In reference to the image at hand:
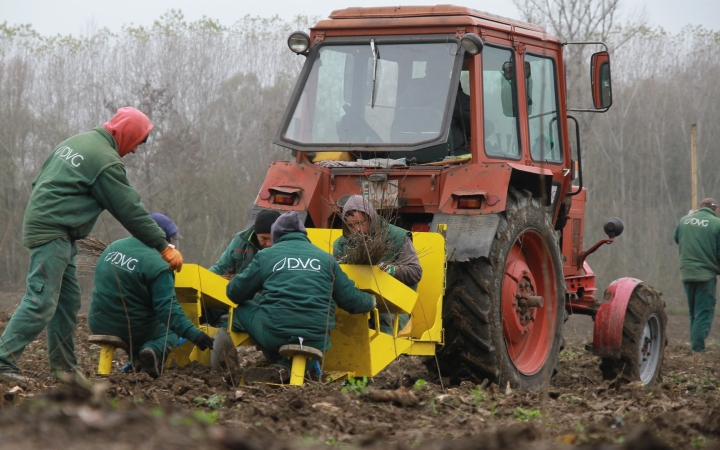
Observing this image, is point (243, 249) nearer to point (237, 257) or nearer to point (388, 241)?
point (237, 257)

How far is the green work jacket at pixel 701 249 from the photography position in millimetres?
10938

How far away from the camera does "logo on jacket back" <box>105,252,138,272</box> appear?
5.64 m

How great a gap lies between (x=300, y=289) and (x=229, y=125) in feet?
63.1

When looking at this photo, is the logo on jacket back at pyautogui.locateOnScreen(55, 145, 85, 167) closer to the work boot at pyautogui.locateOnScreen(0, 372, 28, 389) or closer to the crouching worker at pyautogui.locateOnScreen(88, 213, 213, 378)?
the crouching worker at pyautogui.locateOnScreen(88, 213, 213, 378)

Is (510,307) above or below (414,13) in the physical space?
below

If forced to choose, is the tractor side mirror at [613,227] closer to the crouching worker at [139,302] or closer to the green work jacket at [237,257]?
the green work jacket at [237,257]

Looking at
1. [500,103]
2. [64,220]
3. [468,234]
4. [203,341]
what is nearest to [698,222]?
[500,103]

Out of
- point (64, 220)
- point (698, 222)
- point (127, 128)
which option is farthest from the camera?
point (698, 222)

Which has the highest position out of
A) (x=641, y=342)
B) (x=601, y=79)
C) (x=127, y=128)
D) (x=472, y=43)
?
(x=472, y=43)

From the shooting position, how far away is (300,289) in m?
5.27

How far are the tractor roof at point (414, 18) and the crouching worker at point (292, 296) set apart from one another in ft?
6.10

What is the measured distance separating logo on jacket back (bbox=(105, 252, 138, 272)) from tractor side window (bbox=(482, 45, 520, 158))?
254 cm

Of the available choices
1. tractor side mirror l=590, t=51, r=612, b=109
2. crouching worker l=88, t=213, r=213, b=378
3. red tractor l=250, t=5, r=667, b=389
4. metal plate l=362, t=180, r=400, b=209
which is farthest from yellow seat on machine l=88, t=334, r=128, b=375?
tractor side mirror l=590, t=51, r=612, b=109

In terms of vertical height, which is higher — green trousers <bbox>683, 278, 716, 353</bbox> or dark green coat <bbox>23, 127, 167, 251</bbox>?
dark green coat <bbox>23, 127, 167, 251</bbox>
